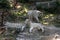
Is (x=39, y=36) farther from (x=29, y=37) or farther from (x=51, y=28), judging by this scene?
(x=51, y=28)

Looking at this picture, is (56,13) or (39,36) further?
(56,13)

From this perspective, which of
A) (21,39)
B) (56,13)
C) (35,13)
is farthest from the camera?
(56,13)

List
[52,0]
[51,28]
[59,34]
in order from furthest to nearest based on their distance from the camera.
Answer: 1. [52,0]
2. [51,28]
3. [59,34]

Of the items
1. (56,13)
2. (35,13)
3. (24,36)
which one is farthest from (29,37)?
(56,13)

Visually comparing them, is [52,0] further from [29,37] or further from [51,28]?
[29,37]

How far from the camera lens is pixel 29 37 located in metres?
6.60

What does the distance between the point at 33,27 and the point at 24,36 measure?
59 cm

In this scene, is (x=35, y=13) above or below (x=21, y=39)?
above

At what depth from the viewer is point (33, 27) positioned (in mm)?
7090

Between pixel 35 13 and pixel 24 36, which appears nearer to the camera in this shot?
pixel 24 36

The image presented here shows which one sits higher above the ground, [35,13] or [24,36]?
[35,13]

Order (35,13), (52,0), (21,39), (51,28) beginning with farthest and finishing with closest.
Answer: (52,0)
(35,13)
(51,28)
(21,39)

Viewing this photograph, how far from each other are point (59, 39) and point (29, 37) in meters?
0.93

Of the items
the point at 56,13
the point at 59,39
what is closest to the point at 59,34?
the point at 59,39
